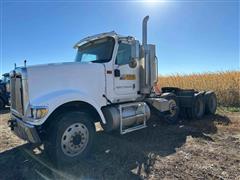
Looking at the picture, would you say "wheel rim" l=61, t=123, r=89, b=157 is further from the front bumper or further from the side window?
the side window

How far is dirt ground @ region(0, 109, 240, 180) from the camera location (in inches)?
158

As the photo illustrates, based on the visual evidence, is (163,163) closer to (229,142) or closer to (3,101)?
(229,142)

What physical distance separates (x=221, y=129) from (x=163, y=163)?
11.0 feet

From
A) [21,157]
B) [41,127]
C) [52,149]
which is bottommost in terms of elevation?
[21,157]

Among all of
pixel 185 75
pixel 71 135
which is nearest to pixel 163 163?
pixel 71 135

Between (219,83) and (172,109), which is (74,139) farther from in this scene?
(219,83)

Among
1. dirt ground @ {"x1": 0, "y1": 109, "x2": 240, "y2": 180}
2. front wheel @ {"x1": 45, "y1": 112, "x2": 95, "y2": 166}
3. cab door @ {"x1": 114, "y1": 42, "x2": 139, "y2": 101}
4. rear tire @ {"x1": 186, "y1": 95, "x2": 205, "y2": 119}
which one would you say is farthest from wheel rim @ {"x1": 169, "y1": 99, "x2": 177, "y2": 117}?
front wheel @ {"x1": 45, "y1": 112, "x2": 95, "y2": 166}

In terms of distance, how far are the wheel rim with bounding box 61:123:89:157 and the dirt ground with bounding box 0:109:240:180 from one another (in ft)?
0.98

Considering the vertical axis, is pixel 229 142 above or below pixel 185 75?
below

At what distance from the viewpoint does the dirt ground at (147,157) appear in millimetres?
4004

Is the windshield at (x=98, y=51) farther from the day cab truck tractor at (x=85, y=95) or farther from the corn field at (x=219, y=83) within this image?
the corn field at (x=219, y=83)

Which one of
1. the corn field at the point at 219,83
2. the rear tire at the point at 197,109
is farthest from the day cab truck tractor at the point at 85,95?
the corn field at the point at 219,83

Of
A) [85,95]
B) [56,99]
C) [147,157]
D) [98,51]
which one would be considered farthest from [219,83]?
[56,99]

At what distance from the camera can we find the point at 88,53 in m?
6.00
